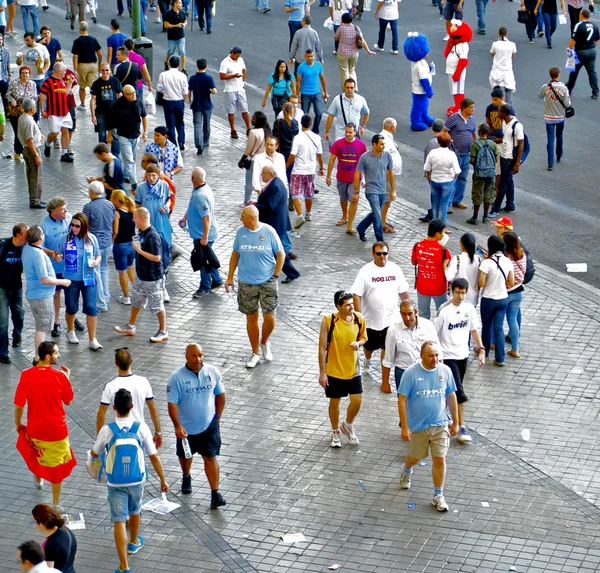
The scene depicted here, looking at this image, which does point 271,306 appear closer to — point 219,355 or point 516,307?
point 219,355

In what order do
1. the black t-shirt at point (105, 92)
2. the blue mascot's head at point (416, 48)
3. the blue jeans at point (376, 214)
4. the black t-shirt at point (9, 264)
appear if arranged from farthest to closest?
the blue mascot's head at point (416, 48), the black t-shirt at point (105, 92), the blue jeans at point (376, 214), the black t-shirt at point (9, 264)

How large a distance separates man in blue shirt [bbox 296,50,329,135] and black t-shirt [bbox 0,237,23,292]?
893cm

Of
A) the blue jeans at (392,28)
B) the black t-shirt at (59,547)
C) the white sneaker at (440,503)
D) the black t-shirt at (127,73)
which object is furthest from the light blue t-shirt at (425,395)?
the blue jeans at (392,28)

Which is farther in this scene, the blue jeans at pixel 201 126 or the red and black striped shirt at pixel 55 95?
the blue jeans at pixel 201 126

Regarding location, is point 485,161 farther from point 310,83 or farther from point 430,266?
point 310,83

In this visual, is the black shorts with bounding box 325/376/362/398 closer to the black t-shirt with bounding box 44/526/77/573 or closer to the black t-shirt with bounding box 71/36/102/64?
the black t-shirt with bounding box 44/526/77/573

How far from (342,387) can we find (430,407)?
1219 millimetres

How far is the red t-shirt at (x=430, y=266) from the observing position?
12664mm

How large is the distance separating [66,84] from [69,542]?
1287cm

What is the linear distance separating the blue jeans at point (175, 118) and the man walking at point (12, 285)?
7.44 m

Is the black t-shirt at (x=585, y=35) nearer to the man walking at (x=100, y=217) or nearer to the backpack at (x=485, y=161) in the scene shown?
the backpack at (x=485, y=161)

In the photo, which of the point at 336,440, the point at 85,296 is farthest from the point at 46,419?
the point at 85,296

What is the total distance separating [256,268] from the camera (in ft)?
41.2

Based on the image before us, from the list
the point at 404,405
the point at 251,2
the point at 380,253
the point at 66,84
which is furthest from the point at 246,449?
the point at 251,2
